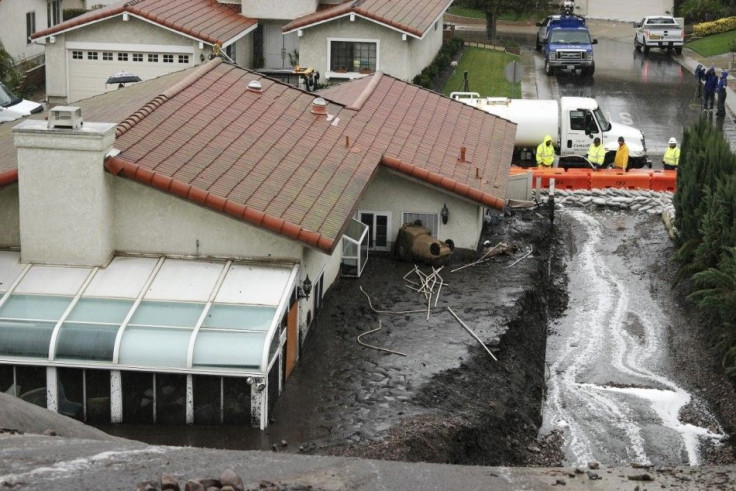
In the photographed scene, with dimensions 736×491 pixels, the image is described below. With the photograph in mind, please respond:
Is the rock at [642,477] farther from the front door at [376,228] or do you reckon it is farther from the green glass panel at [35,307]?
the front door at [376,228]

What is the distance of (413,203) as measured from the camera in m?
31.3

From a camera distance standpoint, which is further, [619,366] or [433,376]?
[619,366]

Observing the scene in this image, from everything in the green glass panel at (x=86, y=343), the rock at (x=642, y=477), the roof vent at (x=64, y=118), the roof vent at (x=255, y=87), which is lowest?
the rock at (x=642, y=477)

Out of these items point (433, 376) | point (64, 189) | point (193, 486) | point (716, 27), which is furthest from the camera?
point (716, 27)

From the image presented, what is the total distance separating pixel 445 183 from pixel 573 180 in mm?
9357

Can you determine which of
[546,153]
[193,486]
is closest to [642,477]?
[193,486]

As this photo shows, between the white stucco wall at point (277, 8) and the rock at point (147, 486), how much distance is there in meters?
37.9

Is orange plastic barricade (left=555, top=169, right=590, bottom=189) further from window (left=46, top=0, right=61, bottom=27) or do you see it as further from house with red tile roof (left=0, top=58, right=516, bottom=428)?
window (left=46, top=0, right=61, bottom=27)

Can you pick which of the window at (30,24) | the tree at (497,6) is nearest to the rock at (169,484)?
the window at (30,24)

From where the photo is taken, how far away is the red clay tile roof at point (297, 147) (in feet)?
79.9

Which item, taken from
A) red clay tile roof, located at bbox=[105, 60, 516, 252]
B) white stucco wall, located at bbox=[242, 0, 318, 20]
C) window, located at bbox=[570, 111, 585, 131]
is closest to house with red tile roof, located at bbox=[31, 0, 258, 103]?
white stucco wall, located at bbox=[242, 0, 318, 20]

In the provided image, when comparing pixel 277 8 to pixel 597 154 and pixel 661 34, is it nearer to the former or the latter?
pixel 597 154

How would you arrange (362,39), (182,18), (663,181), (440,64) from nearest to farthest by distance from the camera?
(663,181)
(182,18)
(362,39)
(440,64)

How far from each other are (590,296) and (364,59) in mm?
21182
